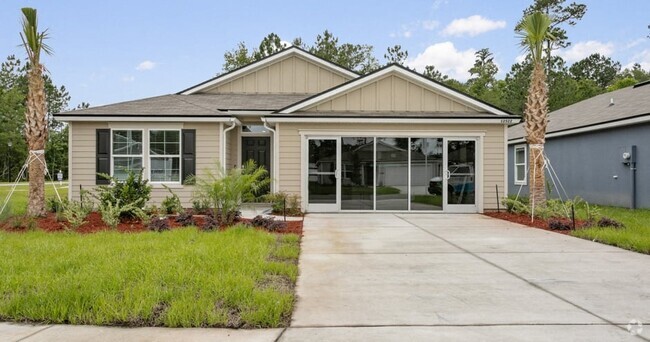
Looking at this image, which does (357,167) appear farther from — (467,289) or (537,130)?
(467,289)

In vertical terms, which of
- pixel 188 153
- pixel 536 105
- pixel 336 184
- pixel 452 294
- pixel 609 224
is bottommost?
pixel 452 294

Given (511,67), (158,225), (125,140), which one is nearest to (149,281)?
(158,225)

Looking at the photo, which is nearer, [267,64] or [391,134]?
[391,134]

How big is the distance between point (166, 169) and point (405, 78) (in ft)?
24.6

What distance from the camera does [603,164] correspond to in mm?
14836

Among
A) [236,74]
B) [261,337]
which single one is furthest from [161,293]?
[236,74]

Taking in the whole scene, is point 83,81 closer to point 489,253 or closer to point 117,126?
point 117,126

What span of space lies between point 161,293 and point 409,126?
9.86 m

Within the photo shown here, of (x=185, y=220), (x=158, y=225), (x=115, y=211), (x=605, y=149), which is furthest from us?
(x=605, y=149)

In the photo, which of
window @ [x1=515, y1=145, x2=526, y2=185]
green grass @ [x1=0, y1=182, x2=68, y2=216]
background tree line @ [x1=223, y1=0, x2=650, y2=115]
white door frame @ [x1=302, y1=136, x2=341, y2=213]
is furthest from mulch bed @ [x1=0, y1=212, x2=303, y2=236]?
background tree line @ [x1=223, y1=0, x2=650, y2=115]

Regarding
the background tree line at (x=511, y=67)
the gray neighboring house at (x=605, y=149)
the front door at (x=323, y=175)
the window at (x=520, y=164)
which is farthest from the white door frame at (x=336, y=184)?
the background tree line at (x=511, y=67)

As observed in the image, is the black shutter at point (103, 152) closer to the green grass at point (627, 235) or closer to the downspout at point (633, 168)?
the green grass at point (627, 235)

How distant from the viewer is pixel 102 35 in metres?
19.1

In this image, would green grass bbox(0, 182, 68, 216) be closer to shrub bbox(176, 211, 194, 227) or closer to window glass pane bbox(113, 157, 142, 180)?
window glass pane bbox(113, 157, 142, 180)
